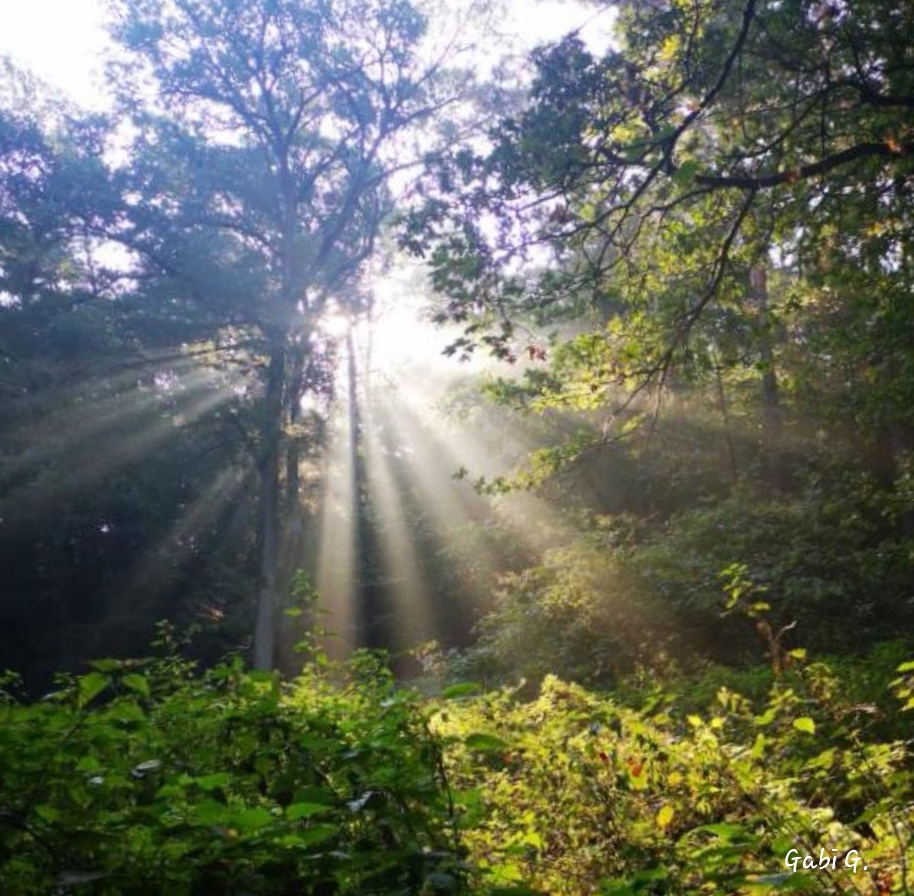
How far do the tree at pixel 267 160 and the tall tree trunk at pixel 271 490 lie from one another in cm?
3

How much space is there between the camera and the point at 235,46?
1778cm

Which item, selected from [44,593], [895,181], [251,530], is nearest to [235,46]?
[251,530]

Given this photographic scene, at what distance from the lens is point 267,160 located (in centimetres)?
1923

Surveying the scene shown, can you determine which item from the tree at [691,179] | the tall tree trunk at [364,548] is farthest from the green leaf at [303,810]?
the tall tree trunk at [364,548]

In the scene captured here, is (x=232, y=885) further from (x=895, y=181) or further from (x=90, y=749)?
(x=895, y=181)

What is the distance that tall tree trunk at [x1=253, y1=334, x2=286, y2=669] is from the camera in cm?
1736

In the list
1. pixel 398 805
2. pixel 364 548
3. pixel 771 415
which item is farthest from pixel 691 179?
pixel 364 548

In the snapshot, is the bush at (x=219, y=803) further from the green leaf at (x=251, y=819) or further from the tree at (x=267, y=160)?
the tree at (x=267, y=160)

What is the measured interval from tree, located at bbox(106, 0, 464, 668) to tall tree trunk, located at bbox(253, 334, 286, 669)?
1.3 inches

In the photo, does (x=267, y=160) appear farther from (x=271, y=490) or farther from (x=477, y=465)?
(x=477, y=465)

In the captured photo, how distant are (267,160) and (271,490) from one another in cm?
788

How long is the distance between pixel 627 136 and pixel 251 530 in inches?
728

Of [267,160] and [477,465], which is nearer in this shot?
[267,160]

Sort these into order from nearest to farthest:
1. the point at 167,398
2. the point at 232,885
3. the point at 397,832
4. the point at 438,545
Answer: the point at 232,885
the point at 397,832
the point at 167,398
the point at 438,545
